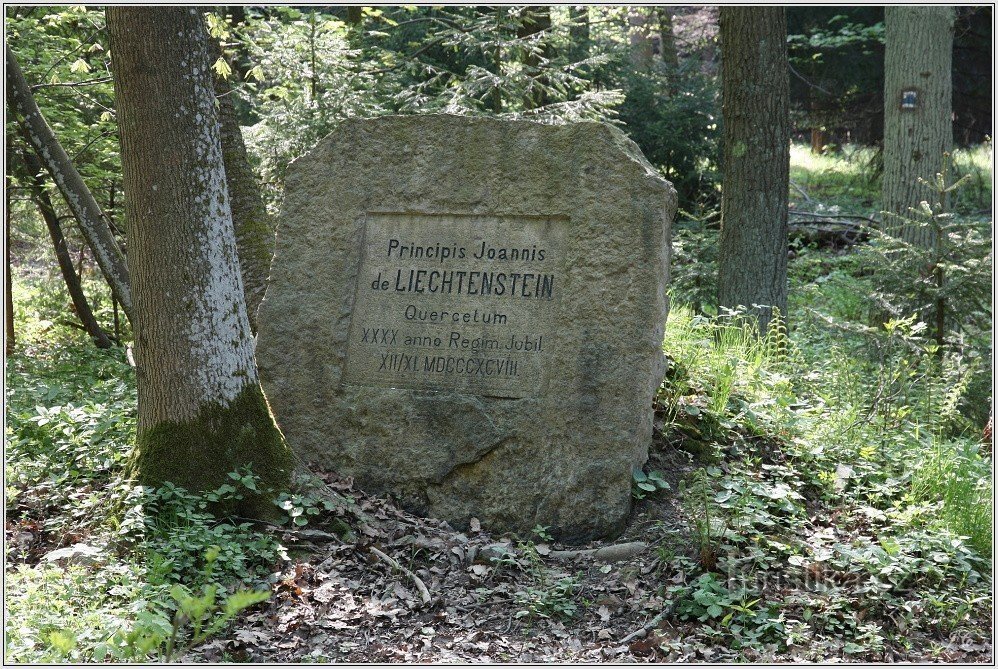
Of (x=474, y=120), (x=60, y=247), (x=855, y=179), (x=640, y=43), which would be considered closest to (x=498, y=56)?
(x=474, y=120)

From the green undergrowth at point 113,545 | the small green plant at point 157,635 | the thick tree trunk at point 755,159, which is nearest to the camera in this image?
the small green plant at point 157,635

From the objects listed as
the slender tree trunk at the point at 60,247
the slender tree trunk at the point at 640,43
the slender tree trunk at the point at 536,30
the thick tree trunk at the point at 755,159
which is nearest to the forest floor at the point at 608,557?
the thick tree trunk at the point at 755,159

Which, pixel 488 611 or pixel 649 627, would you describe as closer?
pixel 649 627

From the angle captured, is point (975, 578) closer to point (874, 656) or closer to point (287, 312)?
point (874, 656)

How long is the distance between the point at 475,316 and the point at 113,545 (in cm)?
235

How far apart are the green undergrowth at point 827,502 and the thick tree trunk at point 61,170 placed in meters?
4.70

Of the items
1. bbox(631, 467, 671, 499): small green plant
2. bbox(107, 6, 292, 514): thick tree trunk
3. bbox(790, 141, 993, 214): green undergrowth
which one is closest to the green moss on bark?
bbox(107, 6, 292, 514): thick tree trunk

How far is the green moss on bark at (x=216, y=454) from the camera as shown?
14.9ft

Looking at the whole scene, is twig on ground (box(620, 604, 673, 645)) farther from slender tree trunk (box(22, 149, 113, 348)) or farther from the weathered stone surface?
slender tree trunk (box(22, 149, 113, 348))

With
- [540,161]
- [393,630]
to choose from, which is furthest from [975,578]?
[540,161]

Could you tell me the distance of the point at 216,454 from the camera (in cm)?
462

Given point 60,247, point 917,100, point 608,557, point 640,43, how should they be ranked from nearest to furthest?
point 608,557 < point 60,247 < point 917,100 < point 640,43

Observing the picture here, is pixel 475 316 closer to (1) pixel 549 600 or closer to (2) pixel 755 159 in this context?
(1) pixel 549 600

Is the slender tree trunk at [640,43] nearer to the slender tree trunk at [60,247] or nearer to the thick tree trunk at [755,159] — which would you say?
the thick tree trunk at [755,159]
